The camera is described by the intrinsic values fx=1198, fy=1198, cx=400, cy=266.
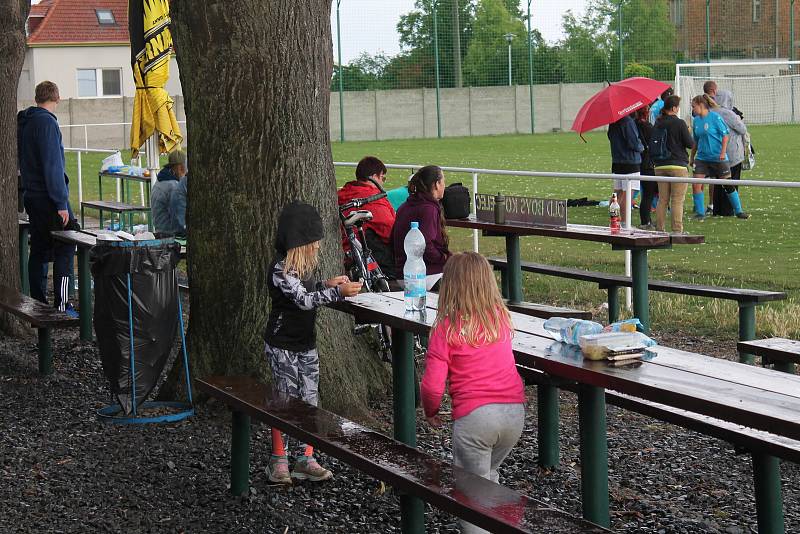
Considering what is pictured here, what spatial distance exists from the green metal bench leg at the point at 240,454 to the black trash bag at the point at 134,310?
136 centimetres

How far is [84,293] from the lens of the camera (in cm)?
A: 887

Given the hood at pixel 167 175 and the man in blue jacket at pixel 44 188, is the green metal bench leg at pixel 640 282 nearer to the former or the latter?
the man in blue jacket at pixel 44 188

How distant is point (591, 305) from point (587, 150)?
86.2 ft

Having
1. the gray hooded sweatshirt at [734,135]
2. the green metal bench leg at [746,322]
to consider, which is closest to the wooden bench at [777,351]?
the green metal bench leg at [746,322]

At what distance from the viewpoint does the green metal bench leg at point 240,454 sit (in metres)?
5.24

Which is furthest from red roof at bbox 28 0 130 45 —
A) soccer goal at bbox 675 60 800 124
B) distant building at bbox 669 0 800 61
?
soccer goal at bbox 675 60 800 124

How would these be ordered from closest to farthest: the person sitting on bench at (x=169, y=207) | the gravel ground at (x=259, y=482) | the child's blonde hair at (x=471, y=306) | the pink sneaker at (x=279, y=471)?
1. the child's blonde hair at (x=471, y=306)
2. the gravel ground at (x=259, y=482)
3. the pink sneaker at (x=279, y=471)
4. the person sitting on bench at (x=169, y=207)

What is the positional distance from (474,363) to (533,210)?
3.63m

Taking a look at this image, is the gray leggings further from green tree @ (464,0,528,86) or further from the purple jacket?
green tree @ (464,0,528,86)

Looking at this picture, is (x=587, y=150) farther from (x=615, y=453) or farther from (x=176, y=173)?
(x=615, y=453)

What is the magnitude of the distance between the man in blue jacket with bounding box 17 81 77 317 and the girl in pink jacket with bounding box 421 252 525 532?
585 cm

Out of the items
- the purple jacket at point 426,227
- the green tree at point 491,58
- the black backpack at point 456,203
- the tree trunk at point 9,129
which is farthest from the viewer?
the green tree at point 491,58

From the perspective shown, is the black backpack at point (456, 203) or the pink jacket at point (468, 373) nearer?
the pink jacket at point (468, 373)

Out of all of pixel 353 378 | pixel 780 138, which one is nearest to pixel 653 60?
pixel 780 138
